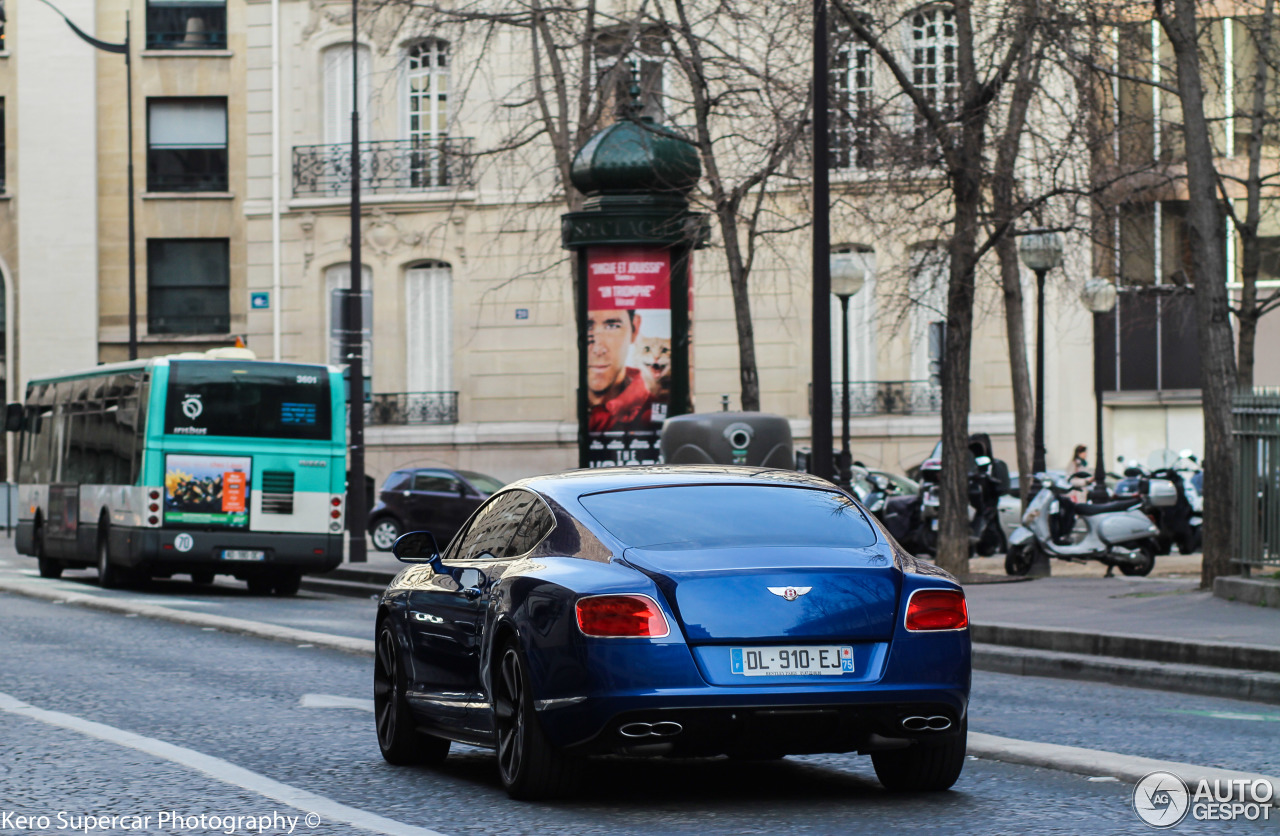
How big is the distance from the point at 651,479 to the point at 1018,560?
14.6m

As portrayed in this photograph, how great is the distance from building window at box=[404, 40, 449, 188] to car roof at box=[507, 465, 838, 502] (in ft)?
111

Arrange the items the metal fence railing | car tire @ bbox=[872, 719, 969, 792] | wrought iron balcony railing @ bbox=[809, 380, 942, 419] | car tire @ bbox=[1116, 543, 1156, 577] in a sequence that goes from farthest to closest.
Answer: wrought iron balcony railing @ bbox=[809, 380, 942, 419] < car tire @ bbox=[1116, 543, 1156, 577] < the metal fence railing < car tire @ bbox=[872, 719, 969, 792]


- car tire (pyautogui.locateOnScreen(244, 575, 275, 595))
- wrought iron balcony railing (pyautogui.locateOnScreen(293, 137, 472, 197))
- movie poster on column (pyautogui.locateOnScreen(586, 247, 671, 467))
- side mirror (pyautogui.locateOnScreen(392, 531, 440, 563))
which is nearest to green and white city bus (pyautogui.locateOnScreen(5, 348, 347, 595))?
car tire (pyautogui.locateOnScreen(244, 575, 275, 595))

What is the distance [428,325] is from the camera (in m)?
42.4

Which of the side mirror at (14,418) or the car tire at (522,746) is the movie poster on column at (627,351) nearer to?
the side mirror at (14,418)

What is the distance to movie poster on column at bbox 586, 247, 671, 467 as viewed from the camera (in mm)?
21406

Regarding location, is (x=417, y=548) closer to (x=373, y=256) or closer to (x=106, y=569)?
(x=106, y=569)

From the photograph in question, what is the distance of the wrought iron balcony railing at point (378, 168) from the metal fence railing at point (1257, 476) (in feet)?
86.1

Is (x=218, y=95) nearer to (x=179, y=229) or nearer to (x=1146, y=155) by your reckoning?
(x=179, y=229)

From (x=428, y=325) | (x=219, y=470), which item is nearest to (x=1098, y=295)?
(x=219, y=470)

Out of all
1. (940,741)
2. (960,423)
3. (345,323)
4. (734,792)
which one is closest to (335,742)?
(734,792)

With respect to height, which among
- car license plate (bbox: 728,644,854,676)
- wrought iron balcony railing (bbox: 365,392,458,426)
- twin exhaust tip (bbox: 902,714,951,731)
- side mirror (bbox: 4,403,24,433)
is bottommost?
twin exhaust tip (bbox: 902,714,951,731)

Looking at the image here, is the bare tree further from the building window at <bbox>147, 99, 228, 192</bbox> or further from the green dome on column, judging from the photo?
the building window at <bbox>147, 99, 228, 192</bbox>

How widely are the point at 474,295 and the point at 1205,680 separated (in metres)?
30.7
